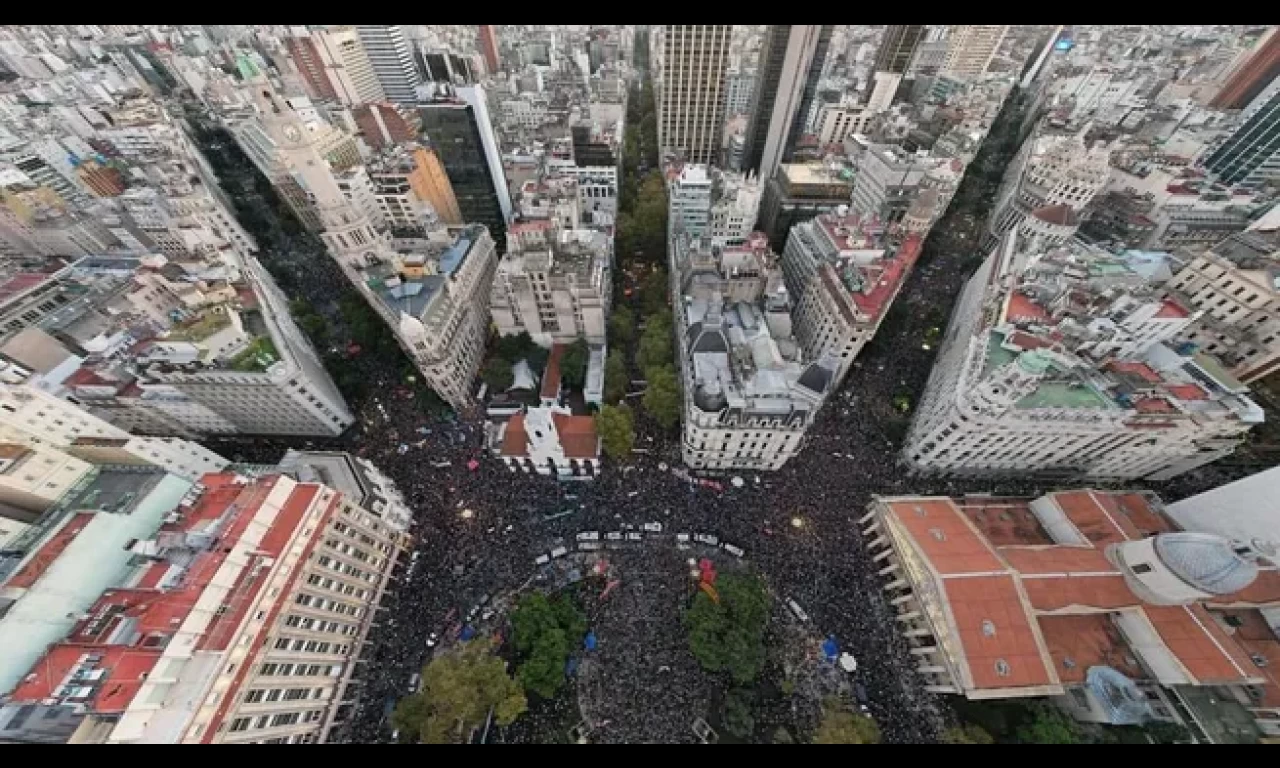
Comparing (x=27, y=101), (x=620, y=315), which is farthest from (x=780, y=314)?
(x=27, y=101)

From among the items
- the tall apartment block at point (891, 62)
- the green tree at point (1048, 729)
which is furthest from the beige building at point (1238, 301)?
the tall apartment block at point (891, 62)

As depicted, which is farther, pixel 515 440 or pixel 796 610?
pixel 515 440

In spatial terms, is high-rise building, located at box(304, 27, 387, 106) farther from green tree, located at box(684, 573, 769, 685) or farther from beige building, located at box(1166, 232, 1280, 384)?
beige building, located at box(1166, 232, 1280, 384)

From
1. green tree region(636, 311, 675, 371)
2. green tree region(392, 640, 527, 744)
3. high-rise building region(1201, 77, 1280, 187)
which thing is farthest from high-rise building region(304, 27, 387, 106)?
high-rise building region(1201, 77, 1280, 187)

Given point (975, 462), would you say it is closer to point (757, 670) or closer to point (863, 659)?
point (863, 659)

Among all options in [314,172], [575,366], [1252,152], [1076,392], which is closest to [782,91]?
[575,366]

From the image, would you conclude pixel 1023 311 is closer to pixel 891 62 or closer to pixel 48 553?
pixel 891 62

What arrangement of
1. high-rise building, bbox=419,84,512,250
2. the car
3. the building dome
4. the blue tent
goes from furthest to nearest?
high-rise building, bbox=419,84,512,250 → the car → the blue tent → the building dome
